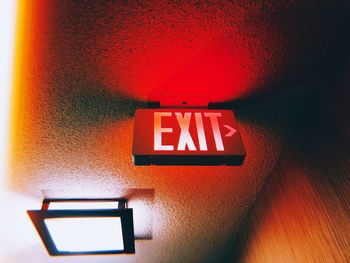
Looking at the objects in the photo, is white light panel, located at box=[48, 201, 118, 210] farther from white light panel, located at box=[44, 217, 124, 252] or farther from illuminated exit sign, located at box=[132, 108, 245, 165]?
illuminated exit sign, located at box=[132, 108, 245, 165]

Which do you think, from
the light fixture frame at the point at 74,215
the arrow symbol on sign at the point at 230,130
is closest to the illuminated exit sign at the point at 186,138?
the arrow symbol on sign at the point at 230,130

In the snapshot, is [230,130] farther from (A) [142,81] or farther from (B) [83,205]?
(B) [83,205]

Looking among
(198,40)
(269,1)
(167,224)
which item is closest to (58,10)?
(198,40)

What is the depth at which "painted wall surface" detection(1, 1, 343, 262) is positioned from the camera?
173 centimetres

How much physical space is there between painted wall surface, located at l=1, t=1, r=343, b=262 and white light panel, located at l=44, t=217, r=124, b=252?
0.93ft

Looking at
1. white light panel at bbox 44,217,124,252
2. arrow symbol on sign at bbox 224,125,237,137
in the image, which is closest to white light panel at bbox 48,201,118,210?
white light panel at bbox 44,217,124,252

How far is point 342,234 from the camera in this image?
181cm

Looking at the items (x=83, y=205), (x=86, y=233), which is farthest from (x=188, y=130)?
(x=86, y=233)

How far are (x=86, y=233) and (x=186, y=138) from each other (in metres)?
1.93

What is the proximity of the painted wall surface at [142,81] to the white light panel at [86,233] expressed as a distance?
0.28 meters

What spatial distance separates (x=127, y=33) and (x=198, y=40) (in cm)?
45

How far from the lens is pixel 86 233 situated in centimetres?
305

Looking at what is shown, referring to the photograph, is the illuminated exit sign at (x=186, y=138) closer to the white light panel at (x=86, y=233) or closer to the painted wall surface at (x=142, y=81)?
the painted wall surface at (x=142, y=81)

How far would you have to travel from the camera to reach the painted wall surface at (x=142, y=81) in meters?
1.73
